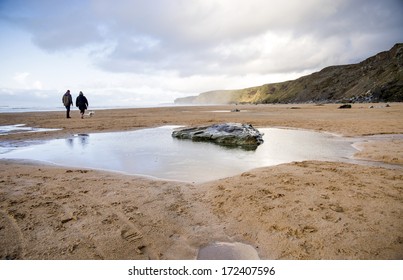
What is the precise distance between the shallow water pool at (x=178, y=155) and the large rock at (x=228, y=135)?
0.51 meters

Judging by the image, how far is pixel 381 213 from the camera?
323cm

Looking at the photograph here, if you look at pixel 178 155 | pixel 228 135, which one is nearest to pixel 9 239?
pixel 178 155

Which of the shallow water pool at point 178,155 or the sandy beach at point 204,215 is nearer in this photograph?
the sandy beach at point 204,215

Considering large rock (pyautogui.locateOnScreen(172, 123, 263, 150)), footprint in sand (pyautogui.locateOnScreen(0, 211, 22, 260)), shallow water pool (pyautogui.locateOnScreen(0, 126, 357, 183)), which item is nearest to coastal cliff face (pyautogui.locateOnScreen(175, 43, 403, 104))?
large rock (pyautogui.locateOnScreen(172, 123, 263, 150))

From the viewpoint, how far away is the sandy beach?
108 inches

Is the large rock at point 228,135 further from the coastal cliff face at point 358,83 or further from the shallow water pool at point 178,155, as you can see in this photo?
the coastal cliff face at point 358,83

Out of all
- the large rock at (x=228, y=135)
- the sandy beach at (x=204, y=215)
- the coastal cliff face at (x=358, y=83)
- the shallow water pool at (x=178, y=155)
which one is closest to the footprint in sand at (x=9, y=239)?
the sandy beach at (x=204, y=215)

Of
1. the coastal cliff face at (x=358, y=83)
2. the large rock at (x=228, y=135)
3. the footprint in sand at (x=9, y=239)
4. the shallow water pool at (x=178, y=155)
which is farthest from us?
the coastal cliff face at (x=358, y=83)

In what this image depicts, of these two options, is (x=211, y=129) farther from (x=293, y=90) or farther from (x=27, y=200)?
(x=293, y=90)

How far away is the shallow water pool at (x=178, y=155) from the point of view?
234 inches

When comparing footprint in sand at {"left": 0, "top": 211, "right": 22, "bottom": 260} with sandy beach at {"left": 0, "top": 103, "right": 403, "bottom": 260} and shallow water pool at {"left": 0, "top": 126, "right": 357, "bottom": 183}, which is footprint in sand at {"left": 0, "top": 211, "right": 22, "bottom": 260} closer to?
sandy beach at {"left": 0, "top": 103, "right": 403, "bottom": 260}

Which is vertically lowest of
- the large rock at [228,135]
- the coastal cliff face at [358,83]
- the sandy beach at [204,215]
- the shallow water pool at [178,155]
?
the sandy beach at [204,215]

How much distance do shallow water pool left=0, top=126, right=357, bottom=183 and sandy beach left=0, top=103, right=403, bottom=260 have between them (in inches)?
31.2

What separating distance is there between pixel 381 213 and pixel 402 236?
527 mm
